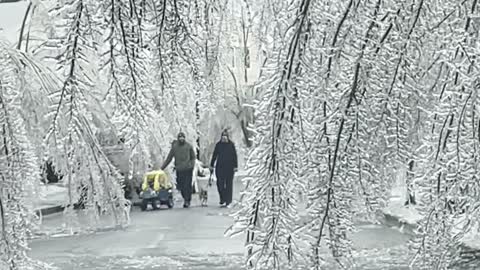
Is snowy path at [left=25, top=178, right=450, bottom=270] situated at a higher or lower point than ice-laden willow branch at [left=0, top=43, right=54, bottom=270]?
lower

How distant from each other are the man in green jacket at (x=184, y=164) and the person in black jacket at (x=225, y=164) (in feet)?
1.64

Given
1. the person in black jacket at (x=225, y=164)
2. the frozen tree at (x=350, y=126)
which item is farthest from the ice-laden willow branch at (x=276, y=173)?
the person in black jacket at (x=225, y=164)

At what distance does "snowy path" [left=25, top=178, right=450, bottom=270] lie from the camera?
32.1 feet

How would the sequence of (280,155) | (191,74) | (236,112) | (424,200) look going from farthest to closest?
(236,112), (191,74), (424,200), (280,155)

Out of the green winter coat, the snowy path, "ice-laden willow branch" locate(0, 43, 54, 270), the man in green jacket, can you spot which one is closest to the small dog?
the man in green jacket

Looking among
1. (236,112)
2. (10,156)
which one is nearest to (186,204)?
(236,112)

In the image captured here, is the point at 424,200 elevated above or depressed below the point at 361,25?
below

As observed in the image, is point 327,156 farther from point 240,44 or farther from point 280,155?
point 240,44

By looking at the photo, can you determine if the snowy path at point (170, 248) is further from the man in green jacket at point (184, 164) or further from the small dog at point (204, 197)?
the small dog at point (204, 197)

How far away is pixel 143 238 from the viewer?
39.8 feet

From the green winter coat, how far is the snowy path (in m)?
2.36

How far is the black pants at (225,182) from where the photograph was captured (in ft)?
53.9

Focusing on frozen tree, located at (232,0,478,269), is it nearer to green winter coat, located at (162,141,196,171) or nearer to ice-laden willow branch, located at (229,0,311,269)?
ice-laden willow branch, located at (229,0,311,269)

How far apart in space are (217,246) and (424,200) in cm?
916
